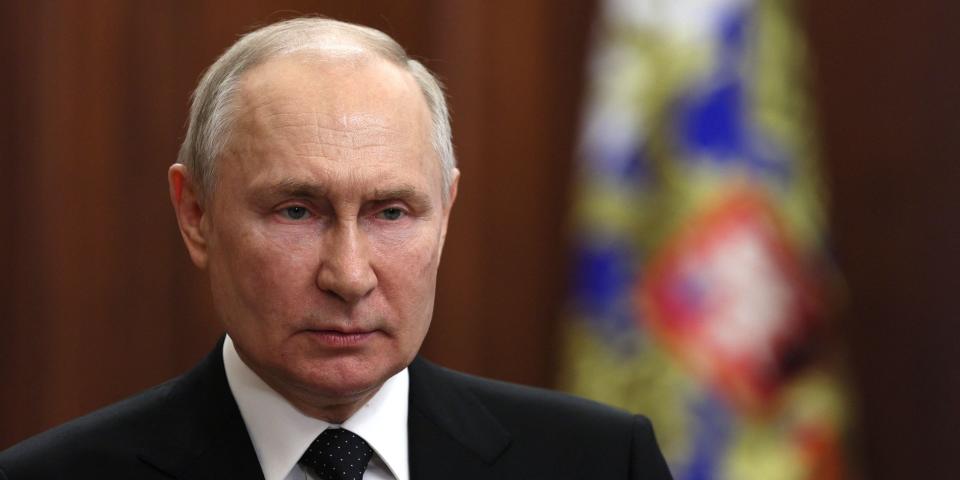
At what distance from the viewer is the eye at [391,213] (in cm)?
179

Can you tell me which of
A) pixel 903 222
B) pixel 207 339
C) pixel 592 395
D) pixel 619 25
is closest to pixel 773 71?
pixel 619 25

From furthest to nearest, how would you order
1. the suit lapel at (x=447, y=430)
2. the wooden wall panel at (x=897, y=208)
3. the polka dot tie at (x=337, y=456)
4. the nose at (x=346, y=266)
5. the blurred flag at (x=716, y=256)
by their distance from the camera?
the wooden wall panel at (x=897, y=208) → the blurred flag at (x=716, y=256) → the suit lapel at (x=447, y=430) → the polka dot tie at (x=337, y=456) → the nose at (x=346, y=266)

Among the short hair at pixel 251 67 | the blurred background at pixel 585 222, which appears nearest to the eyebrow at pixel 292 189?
the short hair at pixel 251 67

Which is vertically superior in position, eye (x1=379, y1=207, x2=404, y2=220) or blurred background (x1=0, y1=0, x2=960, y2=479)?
eye (x1=379, y1=207, x2=404, y2=220)

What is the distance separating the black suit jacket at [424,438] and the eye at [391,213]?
0.36m

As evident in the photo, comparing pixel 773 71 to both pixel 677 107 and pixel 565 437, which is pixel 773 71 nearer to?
pixel 677 107

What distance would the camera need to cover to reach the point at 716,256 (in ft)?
12.3

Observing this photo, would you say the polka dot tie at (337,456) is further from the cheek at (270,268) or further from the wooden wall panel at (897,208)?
the wooden wall panel at (897,208)

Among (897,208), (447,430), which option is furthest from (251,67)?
(897,208)

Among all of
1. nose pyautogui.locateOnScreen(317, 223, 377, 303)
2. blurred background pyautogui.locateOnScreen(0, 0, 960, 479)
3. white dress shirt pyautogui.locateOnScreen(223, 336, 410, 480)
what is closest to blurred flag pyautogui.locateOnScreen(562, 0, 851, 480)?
blurred background pyautogui.locateOnScreen(0, 0, 960, 479)

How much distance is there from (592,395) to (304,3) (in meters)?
1.52

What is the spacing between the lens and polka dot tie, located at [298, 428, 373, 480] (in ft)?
5.97

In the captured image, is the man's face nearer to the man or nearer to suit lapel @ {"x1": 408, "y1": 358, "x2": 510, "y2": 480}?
the man

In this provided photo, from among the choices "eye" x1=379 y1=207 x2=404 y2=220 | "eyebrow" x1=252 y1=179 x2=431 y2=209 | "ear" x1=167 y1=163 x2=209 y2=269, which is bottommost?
"ear" x1=167 y1=163 x2=209 y2=269
